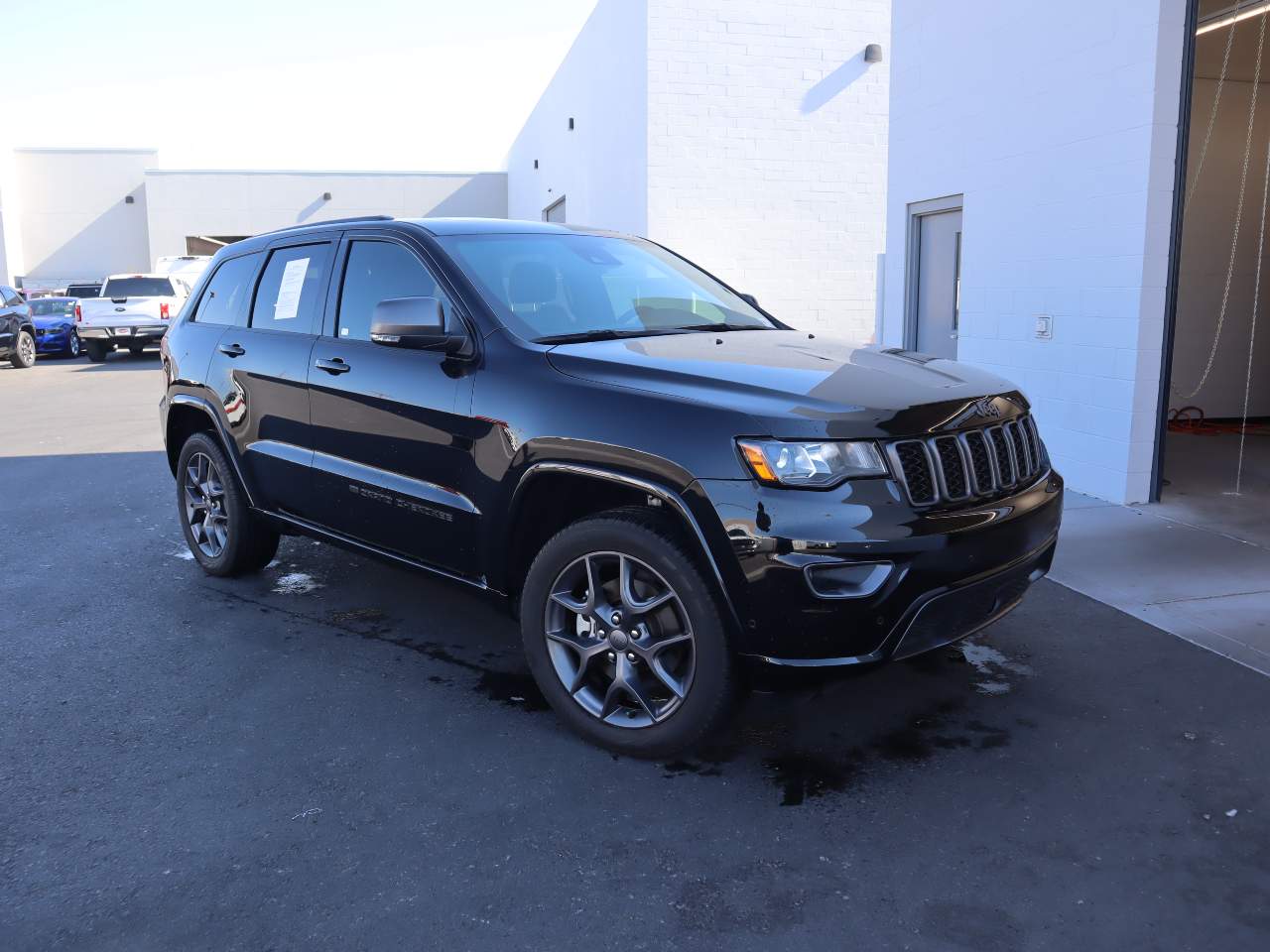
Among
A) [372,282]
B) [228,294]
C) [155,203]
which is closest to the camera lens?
[372,282]

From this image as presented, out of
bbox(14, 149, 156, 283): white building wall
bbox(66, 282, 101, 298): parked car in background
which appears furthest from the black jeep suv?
bbox(14, 149, 156, 283): white building wall

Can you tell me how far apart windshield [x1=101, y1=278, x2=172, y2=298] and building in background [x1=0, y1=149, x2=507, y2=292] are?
562 inches

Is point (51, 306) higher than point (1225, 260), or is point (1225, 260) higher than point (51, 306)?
point (1225, 260)

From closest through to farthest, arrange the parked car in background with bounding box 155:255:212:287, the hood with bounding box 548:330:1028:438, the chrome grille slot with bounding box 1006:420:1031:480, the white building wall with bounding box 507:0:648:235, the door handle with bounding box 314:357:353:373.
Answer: the hood with bounding box 548:330:1028:438 → the chrome grille slot with bounding box 1006:420:1031:480 → the door handle with bounding box 314:357:353:373 → the white building wall with bounding box 507:0:648:235 → the parked car in background with bounding box 155:255:212:287

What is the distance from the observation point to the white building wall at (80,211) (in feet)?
135

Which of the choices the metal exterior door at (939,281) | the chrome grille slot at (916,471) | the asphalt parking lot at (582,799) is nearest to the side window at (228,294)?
the asphalt parking lot at (582,799)

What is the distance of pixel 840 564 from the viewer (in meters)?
3.17

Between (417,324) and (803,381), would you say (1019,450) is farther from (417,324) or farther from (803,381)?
(417,324)

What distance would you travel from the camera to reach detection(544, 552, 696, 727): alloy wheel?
355 cm

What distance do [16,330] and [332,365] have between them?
68.0 feet

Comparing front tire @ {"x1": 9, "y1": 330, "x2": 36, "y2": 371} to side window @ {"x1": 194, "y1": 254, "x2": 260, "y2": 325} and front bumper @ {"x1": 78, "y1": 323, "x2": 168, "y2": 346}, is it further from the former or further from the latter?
side window @ {"x1": 194, "y1": 254, "x2": 260, "y2": 325}

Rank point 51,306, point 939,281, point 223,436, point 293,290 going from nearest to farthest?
1. point 293,290
2. point 223,436
3. point 939,281
4. point 51,306

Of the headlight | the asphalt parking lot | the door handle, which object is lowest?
the asphalt parking lot

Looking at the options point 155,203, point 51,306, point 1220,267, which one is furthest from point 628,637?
point 155,203
